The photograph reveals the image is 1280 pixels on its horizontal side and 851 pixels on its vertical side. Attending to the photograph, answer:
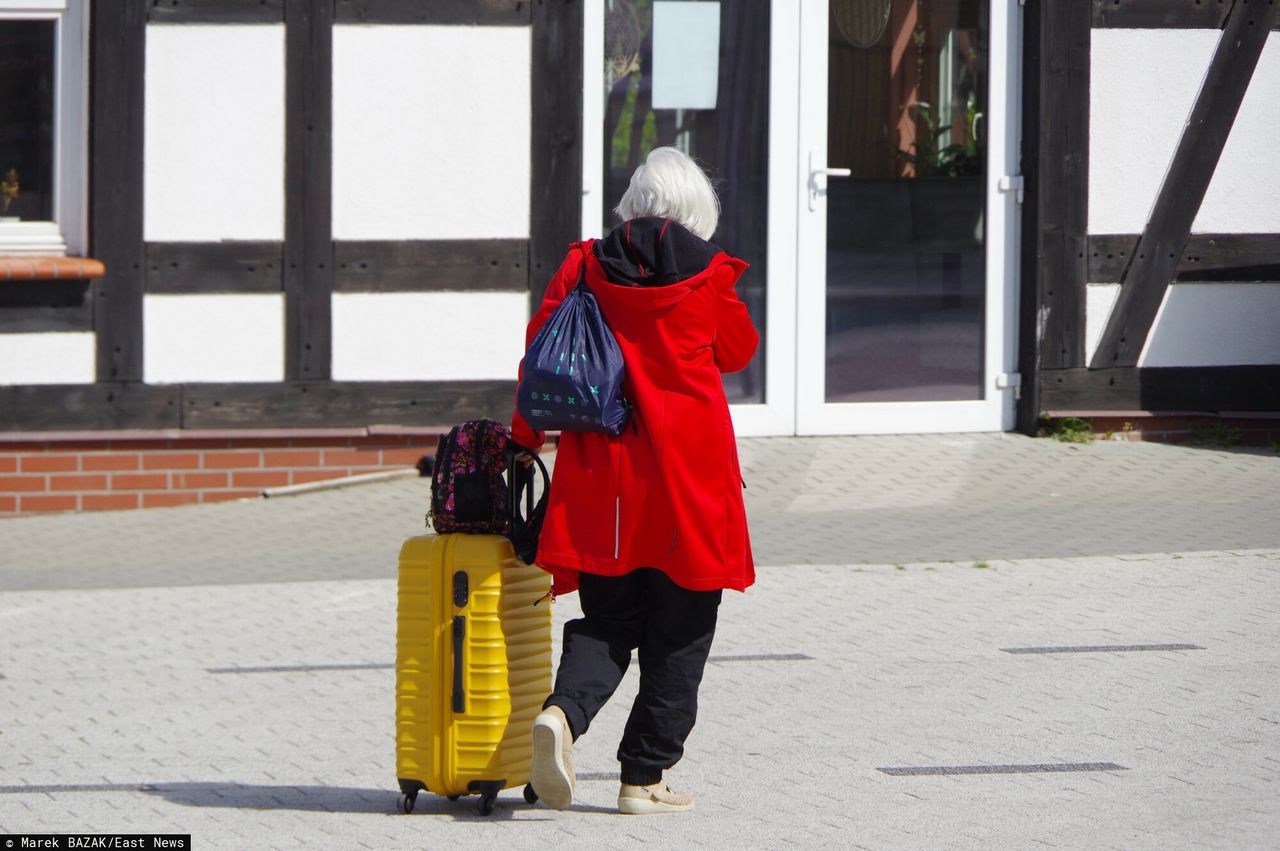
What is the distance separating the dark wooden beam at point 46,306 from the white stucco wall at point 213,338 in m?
0.30

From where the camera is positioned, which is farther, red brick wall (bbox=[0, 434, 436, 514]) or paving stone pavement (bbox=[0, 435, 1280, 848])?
red brick wall (bbox=[0, 434, 436, 514])

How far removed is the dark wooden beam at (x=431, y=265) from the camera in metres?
9.41

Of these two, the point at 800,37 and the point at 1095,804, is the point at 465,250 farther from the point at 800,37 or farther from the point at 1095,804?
the point at 1095,804

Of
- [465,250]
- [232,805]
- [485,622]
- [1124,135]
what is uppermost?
[1124,135]

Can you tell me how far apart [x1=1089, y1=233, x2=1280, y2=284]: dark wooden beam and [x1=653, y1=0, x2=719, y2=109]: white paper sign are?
2.17 meters

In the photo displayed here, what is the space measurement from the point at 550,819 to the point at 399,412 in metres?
5.13

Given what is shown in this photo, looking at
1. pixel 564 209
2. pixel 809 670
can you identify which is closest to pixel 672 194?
pixel 809 670

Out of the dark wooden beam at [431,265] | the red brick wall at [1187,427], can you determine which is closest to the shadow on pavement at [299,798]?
the dark wooden beam at [431,265]

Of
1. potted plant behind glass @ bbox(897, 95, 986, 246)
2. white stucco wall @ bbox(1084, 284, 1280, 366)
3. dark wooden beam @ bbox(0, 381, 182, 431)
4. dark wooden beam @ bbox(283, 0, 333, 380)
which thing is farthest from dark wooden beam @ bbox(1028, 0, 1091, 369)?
dark wooden beam @ bbox(0, 381, 182, 431)

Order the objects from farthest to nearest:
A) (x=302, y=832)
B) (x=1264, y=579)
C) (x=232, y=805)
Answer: (x=1264, y=579) < (x=232, y=805) < (x=302, y=832)

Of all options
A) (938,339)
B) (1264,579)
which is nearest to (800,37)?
(938,339)

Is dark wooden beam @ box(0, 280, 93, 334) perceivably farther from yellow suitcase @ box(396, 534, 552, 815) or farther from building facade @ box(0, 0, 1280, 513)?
yellow suitcase @ box(396, 534, 552, 815)

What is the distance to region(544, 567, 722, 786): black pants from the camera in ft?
14.9

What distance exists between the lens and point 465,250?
9.49 metres
